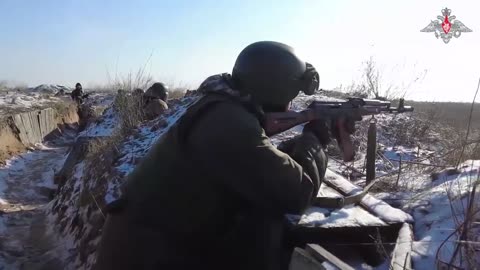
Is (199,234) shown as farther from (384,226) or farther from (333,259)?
(384,226)

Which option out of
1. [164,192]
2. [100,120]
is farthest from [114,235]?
[100,120]

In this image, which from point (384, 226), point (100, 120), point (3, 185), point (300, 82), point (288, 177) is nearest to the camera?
point (288, 177)

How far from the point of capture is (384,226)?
9.21ft

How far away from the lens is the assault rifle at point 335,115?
2.59 metres

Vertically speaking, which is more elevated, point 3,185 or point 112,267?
point 112,267

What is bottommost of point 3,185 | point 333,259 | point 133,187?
point 3,185

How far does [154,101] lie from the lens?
8219 millimetres

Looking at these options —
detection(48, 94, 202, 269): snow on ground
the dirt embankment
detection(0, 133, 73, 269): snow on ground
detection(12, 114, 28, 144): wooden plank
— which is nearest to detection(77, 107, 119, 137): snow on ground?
detection(0, 133, 73, 269): snow on ground

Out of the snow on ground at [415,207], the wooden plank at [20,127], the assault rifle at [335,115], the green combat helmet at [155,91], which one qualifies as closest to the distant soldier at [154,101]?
the green combat helmet at [155,91]

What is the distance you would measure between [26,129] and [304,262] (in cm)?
1389

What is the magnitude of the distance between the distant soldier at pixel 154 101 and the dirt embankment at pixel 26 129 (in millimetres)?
4669

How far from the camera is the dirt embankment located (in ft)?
40.6

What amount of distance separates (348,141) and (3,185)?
25.3 ft

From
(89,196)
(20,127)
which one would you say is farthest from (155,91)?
(20,127)
